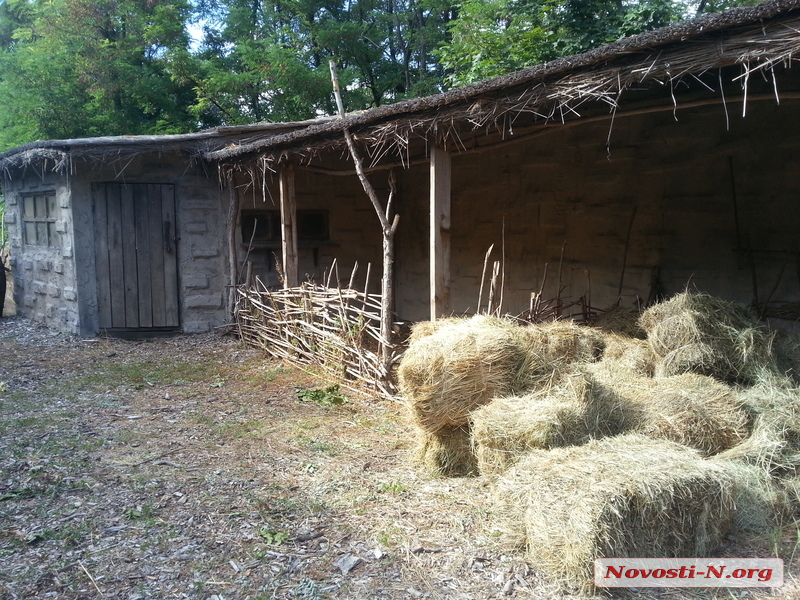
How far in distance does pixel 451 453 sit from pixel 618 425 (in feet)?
3.70

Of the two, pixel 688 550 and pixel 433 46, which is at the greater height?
pixel 433 46

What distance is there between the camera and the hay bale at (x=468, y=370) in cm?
427

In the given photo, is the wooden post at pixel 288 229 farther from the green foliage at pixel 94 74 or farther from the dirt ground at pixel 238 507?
the green foliage at pixel 94 74

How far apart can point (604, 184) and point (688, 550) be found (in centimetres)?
437

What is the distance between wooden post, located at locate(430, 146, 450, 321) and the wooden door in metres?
5.49

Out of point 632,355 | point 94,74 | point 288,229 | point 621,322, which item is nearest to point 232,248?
point 288,229

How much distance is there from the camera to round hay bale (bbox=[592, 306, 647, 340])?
17.5ft

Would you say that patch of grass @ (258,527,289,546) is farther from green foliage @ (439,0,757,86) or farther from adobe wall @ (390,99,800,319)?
green foliage @ (439,0,757,86)

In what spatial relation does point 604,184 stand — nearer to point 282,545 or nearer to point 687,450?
point 687,450

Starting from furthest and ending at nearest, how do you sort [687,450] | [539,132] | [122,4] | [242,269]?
[122,4] → [242,269] → [539,132] → [687,450]

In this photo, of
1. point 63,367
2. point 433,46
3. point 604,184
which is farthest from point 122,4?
point 604,184

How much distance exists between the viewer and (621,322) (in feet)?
18.4

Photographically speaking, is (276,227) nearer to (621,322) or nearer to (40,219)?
(40,219)

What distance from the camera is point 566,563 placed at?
122 inches
